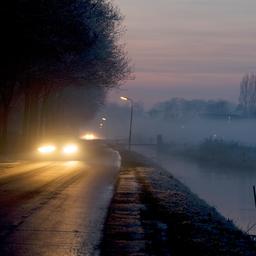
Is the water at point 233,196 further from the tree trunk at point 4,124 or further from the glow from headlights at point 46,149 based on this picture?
the tree trunk at point 4,124

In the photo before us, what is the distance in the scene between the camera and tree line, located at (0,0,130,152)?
3625 centimetres

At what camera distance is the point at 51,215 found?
17.2m

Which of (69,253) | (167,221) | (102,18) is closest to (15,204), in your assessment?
(167,221)

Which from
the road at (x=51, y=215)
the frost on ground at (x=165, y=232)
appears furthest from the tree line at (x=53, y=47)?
the frost on ground at (x=165, y=232)

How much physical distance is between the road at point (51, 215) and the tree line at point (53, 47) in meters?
9.45

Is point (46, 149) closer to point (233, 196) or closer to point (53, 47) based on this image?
point (233, 196)

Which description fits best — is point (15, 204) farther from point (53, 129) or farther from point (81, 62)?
point (53, 129)

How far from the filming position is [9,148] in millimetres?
63562

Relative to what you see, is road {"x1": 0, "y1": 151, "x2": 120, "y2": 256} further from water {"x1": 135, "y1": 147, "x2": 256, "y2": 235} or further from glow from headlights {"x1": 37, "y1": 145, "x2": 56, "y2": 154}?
glow from headlights {"x1": 37, "y1": 145, "x2": 56, "y2": 154}

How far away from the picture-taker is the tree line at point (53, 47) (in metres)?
36.2

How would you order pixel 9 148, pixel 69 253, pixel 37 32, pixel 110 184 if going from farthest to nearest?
1. pixel 9 148
2. pixel 37 32
3. pixel 110 184
4. pixel 69 253

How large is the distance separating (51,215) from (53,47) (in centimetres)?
2384

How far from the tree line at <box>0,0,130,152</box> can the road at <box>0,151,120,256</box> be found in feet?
31.0

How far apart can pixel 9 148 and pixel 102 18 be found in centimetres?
1559
